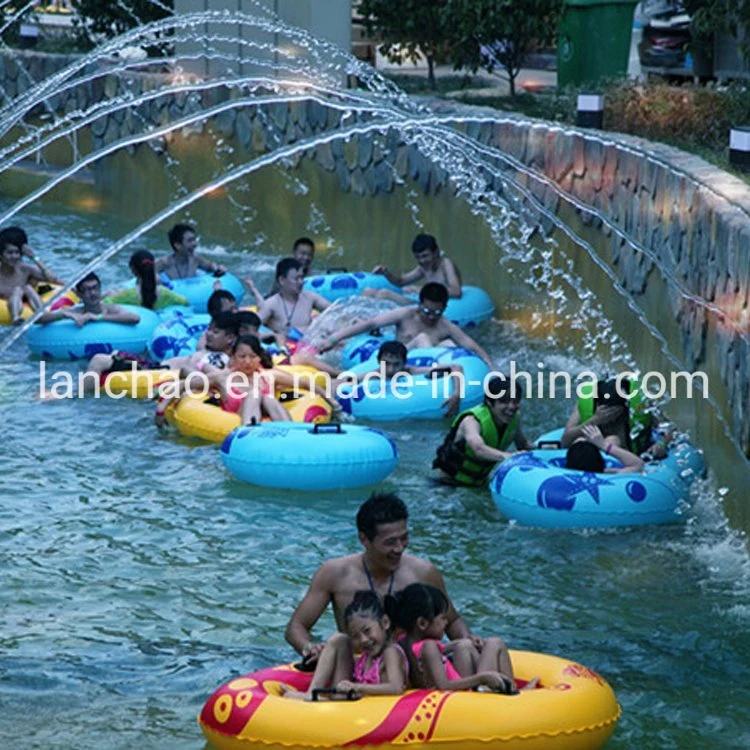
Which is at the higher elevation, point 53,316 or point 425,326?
point 425,326

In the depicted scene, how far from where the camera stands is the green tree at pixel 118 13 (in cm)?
2548

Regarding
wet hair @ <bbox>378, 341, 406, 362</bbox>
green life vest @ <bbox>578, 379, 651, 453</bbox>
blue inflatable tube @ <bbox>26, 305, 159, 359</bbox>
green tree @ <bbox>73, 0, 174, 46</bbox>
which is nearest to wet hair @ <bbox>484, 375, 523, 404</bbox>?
green life vest @ <bbox>578, 379, 651, 453</bbox>

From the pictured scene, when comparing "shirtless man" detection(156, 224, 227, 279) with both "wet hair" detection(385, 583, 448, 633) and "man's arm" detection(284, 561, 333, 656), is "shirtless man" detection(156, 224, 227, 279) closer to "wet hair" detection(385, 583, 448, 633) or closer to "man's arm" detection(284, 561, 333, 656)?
"man's arm" detection(284, 561, 333, 656)

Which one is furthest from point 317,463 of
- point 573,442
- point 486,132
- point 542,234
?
point 486,132

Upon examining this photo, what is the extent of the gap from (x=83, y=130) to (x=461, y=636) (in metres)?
18.3

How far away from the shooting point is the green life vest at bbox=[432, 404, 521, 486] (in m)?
11.2

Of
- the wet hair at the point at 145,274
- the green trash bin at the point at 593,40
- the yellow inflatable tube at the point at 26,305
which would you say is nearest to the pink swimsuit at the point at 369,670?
the yellow inflatable tube at the point at 26,305

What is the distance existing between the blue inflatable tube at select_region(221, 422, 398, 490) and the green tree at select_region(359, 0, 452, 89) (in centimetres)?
975

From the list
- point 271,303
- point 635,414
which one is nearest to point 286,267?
point 271,303

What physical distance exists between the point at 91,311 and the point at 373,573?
8222mm

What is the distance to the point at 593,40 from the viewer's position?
1827 cm

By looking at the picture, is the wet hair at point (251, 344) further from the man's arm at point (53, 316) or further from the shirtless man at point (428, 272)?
the shirtless man at point (428, 272)

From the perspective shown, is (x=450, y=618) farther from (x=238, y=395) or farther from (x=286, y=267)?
(x=286, y=267)

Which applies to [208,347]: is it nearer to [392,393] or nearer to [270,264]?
[392,393]
